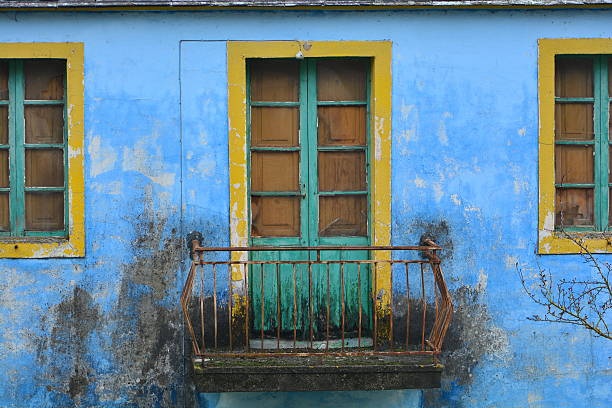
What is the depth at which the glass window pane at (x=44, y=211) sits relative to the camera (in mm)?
6215

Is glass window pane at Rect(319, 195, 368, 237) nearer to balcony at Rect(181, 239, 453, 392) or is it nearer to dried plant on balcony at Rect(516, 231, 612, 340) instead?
balcony at Rect(181, 239, 453, 392)

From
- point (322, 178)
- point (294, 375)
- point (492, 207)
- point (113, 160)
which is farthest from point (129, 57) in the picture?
point (492, 207)

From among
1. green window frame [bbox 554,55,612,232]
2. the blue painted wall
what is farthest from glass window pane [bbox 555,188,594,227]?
the blue painted wall

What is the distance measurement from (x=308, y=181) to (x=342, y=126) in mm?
561

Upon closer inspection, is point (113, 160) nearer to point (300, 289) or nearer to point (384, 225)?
point (300, 289)

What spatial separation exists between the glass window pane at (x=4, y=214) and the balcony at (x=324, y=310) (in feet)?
5.36

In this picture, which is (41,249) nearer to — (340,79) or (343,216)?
(343,216)

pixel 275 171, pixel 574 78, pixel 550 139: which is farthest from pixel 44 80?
pixel 574 78

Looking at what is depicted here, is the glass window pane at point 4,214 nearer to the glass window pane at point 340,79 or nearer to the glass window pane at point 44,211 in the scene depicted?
the glass window pane at point 44,211

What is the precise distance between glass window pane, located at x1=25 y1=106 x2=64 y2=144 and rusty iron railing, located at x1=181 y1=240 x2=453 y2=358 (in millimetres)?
1544

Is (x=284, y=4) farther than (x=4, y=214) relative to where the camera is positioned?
No

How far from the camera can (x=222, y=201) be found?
239 inches

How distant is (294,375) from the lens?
5.41 m

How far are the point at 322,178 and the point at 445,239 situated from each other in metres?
1.17
